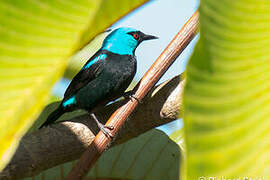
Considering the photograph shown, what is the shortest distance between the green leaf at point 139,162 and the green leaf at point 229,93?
48.8 inches

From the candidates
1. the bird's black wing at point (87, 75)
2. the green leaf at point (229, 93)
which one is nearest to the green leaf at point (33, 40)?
the green leaf at point (229, 93)

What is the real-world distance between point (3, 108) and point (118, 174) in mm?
1397

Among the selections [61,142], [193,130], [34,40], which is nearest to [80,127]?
[61,142]

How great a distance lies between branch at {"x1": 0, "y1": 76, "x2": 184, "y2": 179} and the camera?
1857 mm

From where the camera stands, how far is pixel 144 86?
1.76m

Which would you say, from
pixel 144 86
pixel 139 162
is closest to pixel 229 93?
pixel 144 86

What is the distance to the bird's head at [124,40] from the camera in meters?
4.18

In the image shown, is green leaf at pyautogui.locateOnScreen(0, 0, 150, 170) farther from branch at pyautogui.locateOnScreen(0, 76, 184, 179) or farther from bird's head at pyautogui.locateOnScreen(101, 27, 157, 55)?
bird's head at pyautogui.locateOnScreen(101, 27, 157, 55)

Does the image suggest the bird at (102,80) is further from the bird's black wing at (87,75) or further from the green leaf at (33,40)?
the green leaf at (33,40)

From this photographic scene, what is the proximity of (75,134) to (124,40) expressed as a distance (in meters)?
2.34

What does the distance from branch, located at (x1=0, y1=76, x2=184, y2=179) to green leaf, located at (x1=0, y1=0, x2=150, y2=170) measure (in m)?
1.14

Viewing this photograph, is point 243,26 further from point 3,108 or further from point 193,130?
point 3,108

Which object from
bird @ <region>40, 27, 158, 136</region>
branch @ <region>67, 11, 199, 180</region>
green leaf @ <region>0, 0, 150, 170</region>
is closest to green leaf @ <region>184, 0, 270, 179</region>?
green leaf @ <region>0, 0, 150, 170</region>

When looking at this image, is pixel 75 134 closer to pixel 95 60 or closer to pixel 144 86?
pixel 144 86
